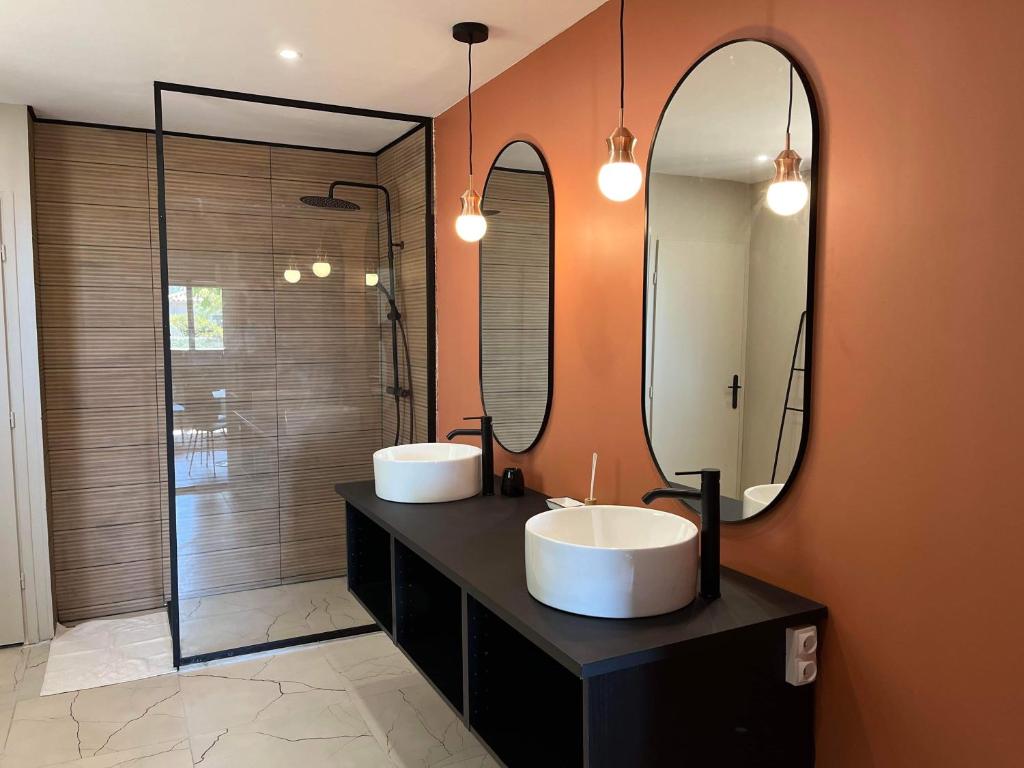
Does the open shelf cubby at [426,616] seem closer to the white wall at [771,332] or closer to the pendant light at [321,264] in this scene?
the white wall at [771,332]

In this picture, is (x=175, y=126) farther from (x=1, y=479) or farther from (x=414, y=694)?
(x=414, y=694)

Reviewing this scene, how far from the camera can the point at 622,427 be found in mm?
2178

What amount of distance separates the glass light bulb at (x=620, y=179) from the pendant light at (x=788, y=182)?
1.03 feet

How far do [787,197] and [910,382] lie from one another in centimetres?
49

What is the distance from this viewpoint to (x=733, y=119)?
1760 millimetres

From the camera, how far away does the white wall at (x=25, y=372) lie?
3166 mm

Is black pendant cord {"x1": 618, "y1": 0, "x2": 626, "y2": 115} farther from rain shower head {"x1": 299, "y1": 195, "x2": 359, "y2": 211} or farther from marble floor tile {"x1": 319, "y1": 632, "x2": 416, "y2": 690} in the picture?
marble floor tile {"x1": 319, "y1": 632, "x2": 416, "y2": 690}

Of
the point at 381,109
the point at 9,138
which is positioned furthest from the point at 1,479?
the point at 381,109

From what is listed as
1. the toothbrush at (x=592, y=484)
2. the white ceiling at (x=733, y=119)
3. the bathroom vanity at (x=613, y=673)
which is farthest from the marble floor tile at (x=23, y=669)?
the white ceiling at (x=733, y=119)

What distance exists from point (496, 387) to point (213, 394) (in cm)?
124

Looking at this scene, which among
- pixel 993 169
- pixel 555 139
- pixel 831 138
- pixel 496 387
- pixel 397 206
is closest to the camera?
pixel 993 169

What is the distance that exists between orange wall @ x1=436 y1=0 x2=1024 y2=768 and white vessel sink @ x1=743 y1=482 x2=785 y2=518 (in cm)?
4

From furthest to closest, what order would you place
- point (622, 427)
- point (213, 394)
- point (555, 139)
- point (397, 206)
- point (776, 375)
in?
point (397, 206), point (213, 394), point (555, 139), point (622, 427), point (776, 375)

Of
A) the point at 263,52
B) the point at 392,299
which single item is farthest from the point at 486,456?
the point at 263,52
